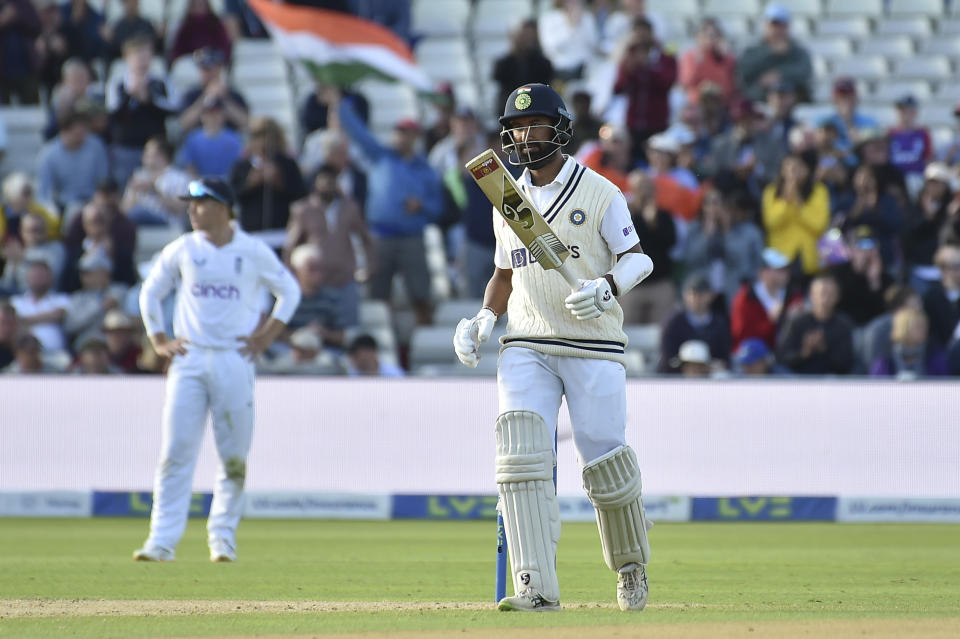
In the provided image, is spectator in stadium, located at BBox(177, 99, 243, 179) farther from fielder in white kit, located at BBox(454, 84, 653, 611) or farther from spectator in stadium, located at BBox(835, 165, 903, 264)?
fielder in white kit, located at BBox(454, 84, 653, 611)

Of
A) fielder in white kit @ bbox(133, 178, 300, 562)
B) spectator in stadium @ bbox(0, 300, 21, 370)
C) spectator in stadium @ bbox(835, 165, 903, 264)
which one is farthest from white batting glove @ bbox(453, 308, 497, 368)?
spectator in stadium @ bbox(835, 165, 903, 264)

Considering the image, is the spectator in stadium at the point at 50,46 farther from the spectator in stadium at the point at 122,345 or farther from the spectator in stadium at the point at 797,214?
the spectator in stadium at the point at 797,214

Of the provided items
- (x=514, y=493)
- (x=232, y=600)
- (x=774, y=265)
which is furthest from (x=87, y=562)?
(x=774, y=265)

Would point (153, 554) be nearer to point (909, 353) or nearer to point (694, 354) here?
point (694, 354)

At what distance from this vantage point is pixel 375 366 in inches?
559

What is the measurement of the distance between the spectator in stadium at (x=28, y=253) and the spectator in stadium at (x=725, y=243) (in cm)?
597

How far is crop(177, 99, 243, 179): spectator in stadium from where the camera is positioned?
16453mm

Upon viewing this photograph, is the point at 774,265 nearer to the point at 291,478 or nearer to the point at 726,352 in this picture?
the point at 726,352

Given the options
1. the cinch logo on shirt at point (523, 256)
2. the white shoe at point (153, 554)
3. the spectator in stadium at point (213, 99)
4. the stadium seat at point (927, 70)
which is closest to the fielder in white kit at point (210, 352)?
the white shoe at point (153, 554)

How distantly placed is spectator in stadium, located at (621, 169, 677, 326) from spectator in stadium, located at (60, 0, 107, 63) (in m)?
6.97

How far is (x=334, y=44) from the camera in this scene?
55.5 ft

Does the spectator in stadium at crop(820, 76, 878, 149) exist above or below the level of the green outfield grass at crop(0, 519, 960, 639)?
above

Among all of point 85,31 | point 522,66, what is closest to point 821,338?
point 522,66

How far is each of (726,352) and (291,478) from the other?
392 cm
